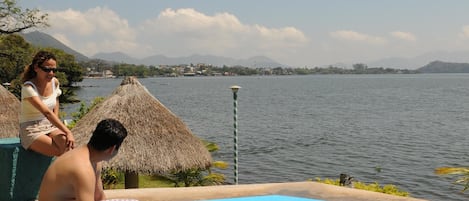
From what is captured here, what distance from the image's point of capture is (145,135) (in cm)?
952

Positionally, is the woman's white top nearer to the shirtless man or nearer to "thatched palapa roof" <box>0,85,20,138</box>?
the shirtless man

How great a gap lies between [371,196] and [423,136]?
937 inches

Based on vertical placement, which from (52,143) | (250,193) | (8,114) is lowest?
(250,193)

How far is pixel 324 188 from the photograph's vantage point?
745 cm

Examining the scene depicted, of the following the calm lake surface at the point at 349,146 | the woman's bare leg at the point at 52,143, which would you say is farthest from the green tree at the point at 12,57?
→ the woman's bare leg at the point at 52,143

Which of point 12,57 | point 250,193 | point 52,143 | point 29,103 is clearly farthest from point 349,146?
point 29,103

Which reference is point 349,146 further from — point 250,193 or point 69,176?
point 69,176

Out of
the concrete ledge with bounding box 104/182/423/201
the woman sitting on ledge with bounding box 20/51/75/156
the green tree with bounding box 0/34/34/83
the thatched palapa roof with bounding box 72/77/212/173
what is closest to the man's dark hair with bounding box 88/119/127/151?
the woman sitting on ledge with bounding box 20/51/75/156

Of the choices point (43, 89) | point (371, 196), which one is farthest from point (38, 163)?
point (371, 196)

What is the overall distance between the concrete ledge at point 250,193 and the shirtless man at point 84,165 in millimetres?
2829

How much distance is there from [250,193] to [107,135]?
3.76 metres

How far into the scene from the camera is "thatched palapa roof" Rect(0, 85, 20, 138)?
39.0 ft

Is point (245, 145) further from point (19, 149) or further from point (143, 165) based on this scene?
point (19, 149)

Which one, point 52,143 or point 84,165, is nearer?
point 84,165
